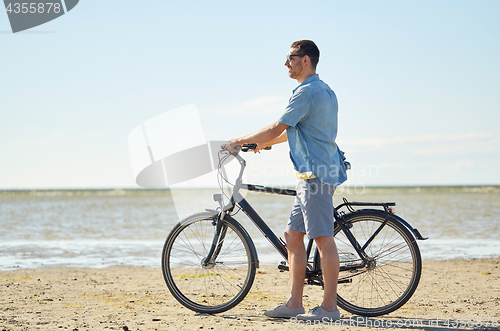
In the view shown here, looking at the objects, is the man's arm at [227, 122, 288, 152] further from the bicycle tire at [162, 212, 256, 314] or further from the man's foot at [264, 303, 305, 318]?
the man's foot at [264, 303, 305, 318]

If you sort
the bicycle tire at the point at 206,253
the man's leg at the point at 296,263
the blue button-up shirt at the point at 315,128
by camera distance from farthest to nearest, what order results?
1. the bicycle tire at the point at 206,253
2. the man's leg at the point at 296,263
3. the blue button-up shirt at the point at 315,128

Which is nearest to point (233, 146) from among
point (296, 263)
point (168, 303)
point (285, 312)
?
point (296, 263)

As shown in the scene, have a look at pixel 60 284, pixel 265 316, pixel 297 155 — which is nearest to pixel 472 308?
pixel 265 316

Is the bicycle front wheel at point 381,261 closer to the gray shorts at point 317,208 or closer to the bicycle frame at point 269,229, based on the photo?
the bicycle frame at point 269,229

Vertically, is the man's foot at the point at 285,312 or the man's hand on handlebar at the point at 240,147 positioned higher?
the man's hand on handlebar at the point at 240,147

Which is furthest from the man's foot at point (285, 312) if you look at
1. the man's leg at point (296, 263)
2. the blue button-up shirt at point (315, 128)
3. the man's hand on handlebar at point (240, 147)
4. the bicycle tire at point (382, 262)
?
the man's hand on handlebar at point (240, 147)

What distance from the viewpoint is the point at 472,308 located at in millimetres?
4414

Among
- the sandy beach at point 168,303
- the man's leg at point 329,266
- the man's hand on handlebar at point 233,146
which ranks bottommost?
the sandy beach at point 168,303

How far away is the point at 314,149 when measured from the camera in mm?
3826

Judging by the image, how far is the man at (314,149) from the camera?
12.4ft

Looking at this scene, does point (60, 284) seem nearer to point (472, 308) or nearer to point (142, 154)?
point (142, 154)

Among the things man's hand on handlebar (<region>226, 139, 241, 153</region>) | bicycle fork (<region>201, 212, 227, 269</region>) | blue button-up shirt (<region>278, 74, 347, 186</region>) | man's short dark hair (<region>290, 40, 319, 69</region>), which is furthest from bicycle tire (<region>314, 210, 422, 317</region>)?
man's short dark hair (<region>290, 40, 319, 69</region>)

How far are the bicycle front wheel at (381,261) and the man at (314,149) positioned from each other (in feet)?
1.07

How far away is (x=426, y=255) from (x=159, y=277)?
15.0 feet
